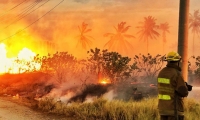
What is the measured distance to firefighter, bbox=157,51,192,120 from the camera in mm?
6348

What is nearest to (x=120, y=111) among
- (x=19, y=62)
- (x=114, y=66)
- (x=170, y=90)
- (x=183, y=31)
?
(x=183, y=31)

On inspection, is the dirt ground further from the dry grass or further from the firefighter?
the firefighter

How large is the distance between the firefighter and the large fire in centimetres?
3320

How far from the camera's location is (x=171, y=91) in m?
6.41

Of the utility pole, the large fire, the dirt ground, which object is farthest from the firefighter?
the large fire

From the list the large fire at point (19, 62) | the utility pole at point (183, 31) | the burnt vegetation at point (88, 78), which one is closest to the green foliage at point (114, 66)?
the burnt vegetation at point (88, 78)

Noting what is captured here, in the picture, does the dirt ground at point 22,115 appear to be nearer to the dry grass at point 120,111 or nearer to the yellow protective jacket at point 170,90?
the dry grass at point 120,111

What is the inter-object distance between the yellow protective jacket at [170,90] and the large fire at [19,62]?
3320 cm

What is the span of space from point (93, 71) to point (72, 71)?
12.7 ft

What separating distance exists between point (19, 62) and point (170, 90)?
121 feet

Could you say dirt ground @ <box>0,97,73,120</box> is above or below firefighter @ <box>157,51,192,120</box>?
below

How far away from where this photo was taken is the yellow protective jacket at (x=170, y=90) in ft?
20.8

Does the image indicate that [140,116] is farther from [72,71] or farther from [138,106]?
[72,71]

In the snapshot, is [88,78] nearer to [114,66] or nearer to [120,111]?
[114,66]
